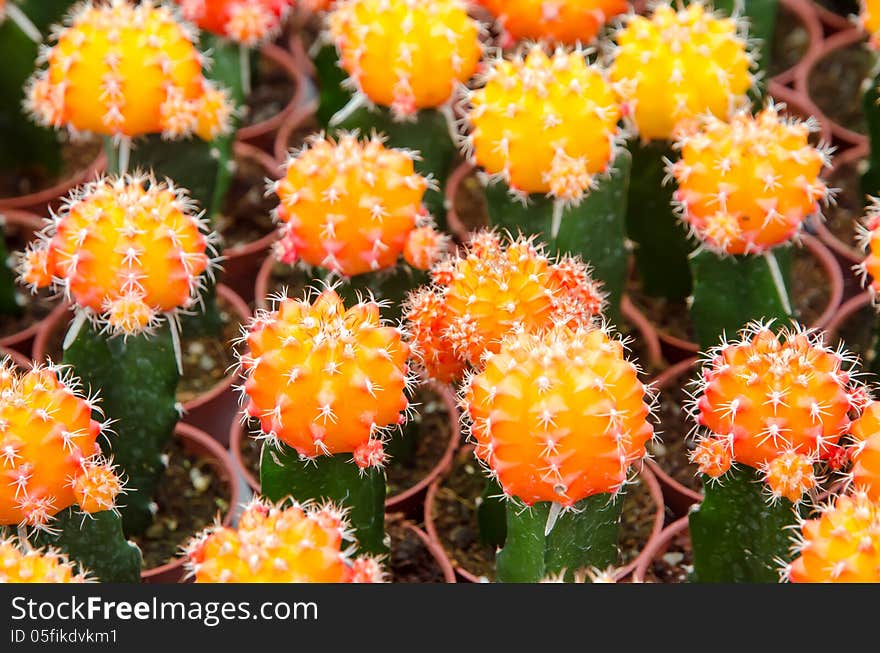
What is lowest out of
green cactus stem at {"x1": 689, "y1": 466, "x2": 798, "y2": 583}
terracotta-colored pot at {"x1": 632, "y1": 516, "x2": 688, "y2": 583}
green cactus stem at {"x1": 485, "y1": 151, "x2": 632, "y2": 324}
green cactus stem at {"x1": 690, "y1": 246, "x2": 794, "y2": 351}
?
terracotta-colored pot at {"x1": 632, "y1": 516, "x2": 688, "y2": 583}

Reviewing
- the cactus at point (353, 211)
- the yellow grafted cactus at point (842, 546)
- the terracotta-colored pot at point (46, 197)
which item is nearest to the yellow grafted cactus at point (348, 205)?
the cactus at point (353, 211)

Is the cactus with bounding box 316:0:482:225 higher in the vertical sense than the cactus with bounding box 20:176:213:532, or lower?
higher

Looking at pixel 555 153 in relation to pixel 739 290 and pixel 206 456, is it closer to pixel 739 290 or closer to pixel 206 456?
pixel 739 290

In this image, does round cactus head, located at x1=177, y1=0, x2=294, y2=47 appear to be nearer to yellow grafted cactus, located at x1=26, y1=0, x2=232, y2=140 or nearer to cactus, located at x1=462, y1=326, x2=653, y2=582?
yellow grafted cactus, located at x1=26, y1=0, x2=232, y2=140

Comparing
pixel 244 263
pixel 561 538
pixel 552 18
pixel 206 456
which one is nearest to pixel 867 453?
pixel 561 538

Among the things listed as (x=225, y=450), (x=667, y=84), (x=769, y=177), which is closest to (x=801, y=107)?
(x=667, y=84)

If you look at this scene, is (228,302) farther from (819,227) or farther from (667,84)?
(819,227)

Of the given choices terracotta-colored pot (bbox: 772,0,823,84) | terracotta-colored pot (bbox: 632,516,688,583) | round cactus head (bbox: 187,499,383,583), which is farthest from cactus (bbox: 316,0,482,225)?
terracotta-colored pot (bbox: 772,0,823,84)

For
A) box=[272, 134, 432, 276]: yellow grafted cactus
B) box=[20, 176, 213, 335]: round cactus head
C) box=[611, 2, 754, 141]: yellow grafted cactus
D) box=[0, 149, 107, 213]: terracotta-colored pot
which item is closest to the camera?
box=[20, 176, 213, 335]: round cactus head
